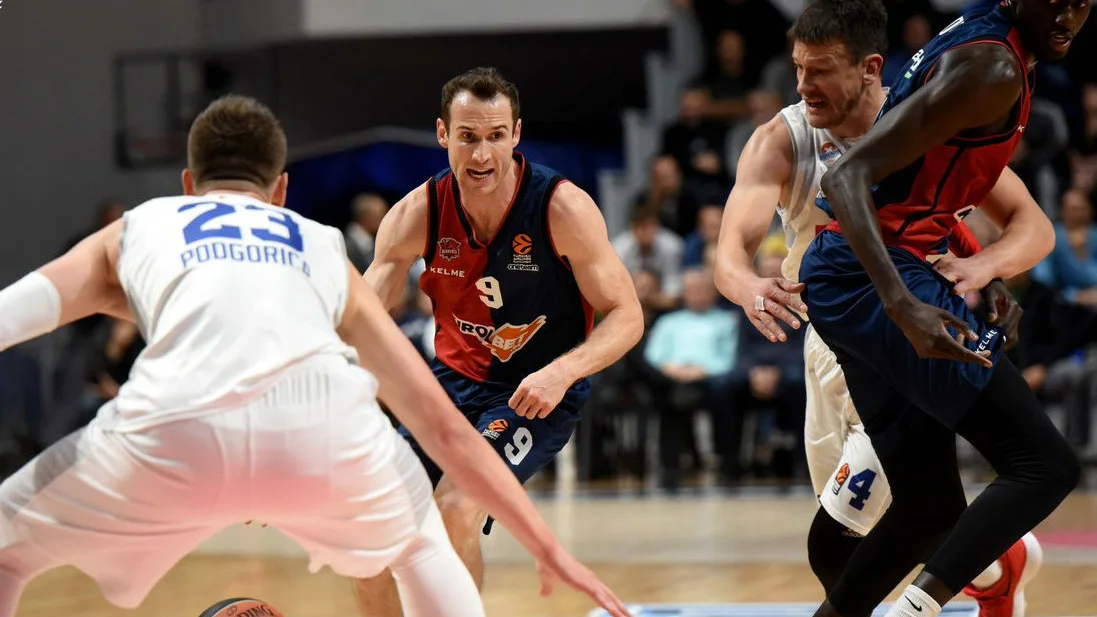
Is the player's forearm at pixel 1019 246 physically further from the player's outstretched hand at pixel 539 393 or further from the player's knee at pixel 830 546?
the player's outstretched hand at pixel 539 393

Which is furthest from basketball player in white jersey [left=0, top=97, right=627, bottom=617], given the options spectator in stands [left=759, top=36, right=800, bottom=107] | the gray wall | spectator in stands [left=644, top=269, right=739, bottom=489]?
the gray wall

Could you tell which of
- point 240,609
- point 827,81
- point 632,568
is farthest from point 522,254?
point 632,568

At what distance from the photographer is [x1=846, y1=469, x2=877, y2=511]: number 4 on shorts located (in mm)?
4199

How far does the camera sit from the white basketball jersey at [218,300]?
2.67m

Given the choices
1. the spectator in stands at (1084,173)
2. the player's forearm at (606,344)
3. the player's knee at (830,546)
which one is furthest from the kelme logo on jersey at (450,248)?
the spectator in stands at (1084,173)

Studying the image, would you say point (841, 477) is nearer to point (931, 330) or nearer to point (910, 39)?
point (931, 330)

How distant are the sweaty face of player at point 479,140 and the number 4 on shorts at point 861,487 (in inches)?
55.7

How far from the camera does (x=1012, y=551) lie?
4.39 meters

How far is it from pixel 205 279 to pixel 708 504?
21.8 feet

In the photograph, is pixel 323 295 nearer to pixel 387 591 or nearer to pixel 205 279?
pixel 205 279

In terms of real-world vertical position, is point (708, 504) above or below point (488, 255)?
below

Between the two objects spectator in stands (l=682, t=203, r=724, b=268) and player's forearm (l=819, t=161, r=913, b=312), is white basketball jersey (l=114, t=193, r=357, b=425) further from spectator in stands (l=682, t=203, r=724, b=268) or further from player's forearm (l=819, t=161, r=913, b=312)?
spectator in stands (l=682, t=203, r=724, b=268)

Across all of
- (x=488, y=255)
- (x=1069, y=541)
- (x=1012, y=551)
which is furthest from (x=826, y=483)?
(x=1069, y=541)

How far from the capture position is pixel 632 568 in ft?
21.8
